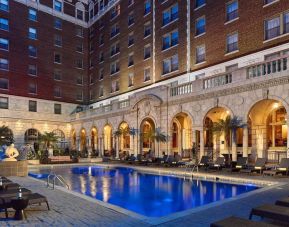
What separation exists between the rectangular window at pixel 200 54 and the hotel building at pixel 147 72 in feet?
0.46

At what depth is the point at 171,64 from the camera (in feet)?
105

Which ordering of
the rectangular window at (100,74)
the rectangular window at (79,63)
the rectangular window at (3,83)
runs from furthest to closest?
→ 1. the rectangular window at (79,63)
2. the rectangular window at (100,74)
3. the rectangular window at (3,83)

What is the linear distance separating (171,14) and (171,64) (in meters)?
5.52

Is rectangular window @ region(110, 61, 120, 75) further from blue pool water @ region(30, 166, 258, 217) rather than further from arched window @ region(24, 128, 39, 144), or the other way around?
blue pool water @ region(30, 166, 258, 217)

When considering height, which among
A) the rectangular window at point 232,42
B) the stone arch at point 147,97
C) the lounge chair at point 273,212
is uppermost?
the rectangular window at point 232,42

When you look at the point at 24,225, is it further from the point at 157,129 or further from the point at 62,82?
the point at 62,82

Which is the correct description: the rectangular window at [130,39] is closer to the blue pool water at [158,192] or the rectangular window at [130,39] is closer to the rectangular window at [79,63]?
the rectangular window at [79,63]

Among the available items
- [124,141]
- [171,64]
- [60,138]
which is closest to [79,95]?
[60,138]

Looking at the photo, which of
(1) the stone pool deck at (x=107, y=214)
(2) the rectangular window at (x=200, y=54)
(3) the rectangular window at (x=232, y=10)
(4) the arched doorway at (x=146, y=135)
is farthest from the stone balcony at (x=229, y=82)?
(1) the stone pool deck at (x=107, y=214)

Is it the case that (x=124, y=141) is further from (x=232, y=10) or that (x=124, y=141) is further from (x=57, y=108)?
(x=232, y=10)

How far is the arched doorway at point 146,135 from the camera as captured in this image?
95.1 ft

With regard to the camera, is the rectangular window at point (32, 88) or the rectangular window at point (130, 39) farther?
the rectangular window at point (32, 88)

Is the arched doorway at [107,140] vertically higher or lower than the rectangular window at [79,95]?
lower

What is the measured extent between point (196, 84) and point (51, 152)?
1775cm
